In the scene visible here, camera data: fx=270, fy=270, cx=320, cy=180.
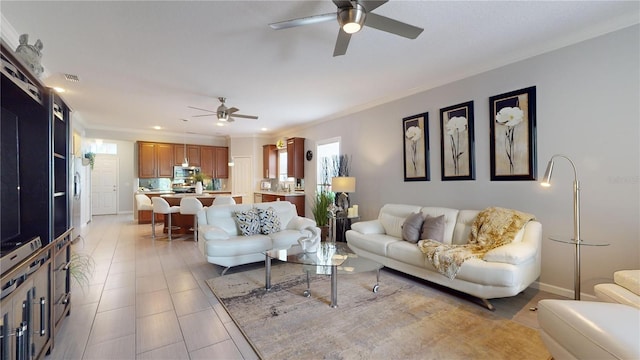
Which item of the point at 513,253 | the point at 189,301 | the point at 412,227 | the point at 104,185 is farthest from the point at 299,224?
the point at 104,185

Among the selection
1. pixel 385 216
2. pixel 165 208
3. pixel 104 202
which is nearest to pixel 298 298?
pixel 385 216

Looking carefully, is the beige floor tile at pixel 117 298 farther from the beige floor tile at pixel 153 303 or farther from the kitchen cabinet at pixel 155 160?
the kitchen cabinet at pixel 155 160

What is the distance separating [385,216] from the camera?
426cm

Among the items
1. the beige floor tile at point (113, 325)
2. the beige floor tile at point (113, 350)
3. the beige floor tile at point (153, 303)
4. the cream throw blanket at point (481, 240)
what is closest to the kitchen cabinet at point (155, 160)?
the beige floor tile at point (153, 303)

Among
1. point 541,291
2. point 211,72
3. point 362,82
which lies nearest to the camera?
point 541,291

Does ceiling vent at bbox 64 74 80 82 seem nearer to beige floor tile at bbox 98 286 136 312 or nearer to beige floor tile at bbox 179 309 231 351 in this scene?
beige floor tile at bbox 98 286 136 312

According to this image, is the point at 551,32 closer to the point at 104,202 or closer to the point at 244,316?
the point at 244,316

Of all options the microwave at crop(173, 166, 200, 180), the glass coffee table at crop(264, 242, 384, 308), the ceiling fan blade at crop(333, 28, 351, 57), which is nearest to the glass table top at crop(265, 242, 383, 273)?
the glass coffee table at crop(264, 242, 384, 308)

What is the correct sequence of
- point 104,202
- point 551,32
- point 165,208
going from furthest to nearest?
point 104,202 → point 165,208 → point 551,32

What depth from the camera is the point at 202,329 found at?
230 cm

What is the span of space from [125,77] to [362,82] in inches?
134

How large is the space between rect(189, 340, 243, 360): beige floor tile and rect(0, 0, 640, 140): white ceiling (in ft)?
8.95

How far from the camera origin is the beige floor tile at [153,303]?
261cm

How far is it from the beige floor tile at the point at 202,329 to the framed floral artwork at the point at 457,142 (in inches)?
135
